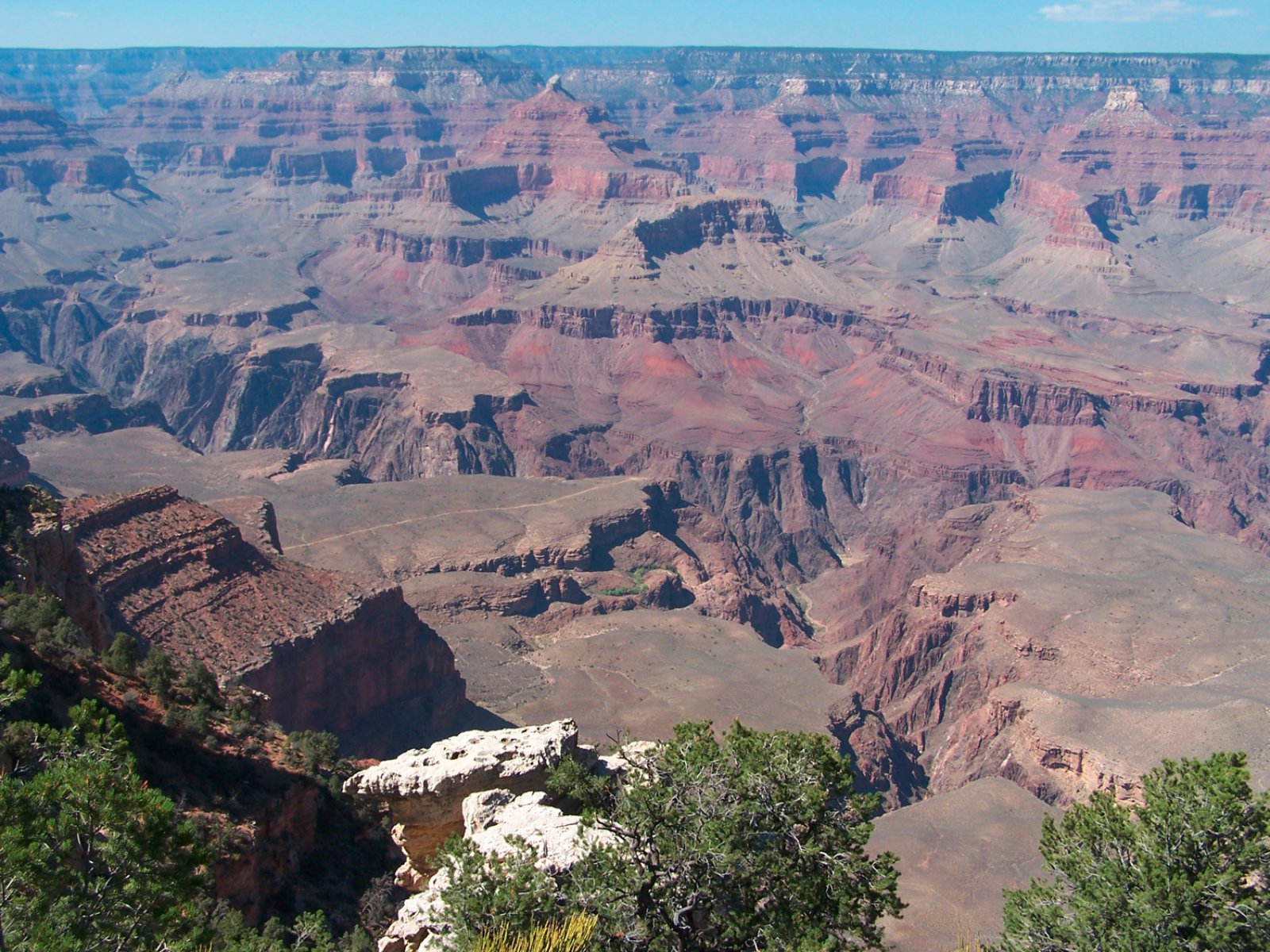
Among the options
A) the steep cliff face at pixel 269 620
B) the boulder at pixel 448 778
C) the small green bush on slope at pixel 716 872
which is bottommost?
the steep cliff face at pixel 269 620

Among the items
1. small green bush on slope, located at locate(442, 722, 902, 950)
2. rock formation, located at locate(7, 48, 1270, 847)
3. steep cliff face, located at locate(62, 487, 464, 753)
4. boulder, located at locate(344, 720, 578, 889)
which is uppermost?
small green bush on slope, located at locate(442, 722, 902, 950)

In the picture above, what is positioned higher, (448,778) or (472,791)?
(448,778)

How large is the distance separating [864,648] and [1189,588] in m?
22.4

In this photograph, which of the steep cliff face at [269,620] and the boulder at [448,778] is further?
the steep cliff face at [269,620]

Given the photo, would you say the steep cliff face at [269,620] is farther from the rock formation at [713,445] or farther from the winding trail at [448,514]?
the winding trail at [448,514]

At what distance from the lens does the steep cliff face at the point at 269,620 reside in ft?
167

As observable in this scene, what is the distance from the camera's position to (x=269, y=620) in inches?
2117

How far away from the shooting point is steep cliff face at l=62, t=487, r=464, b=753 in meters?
50.8

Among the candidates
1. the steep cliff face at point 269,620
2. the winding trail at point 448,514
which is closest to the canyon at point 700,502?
the steep cliff face at point 269,620

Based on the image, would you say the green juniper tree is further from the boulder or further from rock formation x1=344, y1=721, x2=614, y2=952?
the boulder

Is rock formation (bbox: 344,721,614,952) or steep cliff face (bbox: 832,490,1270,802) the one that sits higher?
rock formation (bbox: 344,721,614,952)

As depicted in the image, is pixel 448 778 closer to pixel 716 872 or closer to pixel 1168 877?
pixel 716 872

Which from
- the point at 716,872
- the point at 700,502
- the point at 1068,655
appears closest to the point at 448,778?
the point at 716,872

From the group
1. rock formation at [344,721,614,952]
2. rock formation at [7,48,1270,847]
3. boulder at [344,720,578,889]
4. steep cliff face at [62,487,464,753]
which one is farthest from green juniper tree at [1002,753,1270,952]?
rock formation at [7,48,1270,847]
